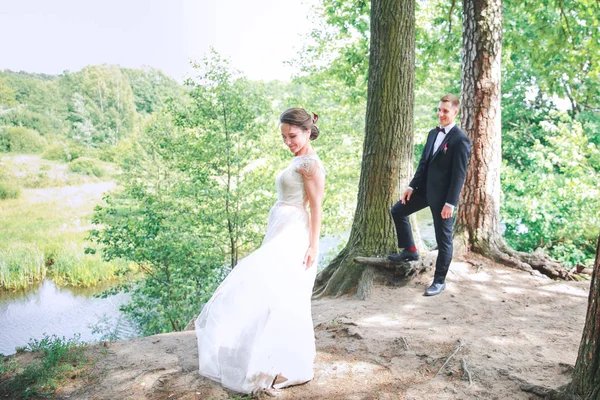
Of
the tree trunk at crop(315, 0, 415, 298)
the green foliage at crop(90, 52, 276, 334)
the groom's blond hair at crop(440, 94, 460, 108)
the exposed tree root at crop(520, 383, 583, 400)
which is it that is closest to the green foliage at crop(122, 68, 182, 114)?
the green foliage at crop(90, 52, 276, 334)

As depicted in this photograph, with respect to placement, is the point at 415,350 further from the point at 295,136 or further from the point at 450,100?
the point at 450,100

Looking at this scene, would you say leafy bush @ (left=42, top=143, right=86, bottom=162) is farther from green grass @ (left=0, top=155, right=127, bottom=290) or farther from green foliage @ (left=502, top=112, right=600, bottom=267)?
green foliage @ (left=502, top=112, right=600, bottom=267)

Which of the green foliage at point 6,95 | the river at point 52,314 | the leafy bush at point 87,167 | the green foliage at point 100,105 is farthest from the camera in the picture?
the green foliage at point 100,105

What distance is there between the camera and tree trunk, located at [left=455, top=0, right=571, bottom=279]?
5121 millimetres

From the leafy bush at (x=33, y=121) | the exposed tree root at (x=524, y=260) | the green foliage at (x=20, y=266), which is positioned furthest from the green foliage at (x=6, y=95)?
the exposed tree root at (x=524, y=260)

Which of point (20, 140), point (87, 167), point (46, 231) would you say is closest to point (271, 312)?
point (46, 231)

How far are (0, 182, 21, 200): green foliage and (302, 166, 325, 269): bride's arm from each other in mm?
15248

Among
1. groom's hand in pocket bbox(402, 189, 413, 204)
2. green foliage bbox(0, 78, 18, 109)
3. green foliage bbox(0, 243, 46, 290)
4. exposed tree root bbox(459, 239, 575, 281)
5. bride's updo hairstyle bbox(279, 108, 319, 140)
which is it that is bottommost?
green foliage bbox(0, 243, 46, 290)

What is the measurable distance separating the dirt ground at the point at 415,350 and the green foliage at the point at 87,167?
52.3 ft

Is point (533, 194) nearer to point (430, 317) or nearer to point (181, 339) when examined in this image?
point (430, 317)

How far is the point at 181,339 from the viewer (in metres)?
3.88

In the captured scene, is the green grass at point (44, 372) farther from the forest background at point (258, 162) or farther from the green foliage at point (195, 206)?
the forest background at point (258, 162)

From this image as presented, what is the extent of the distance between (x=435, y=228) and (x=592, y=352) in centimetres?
228

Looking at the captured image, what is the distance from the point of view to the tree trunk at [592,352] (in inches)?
79.5
